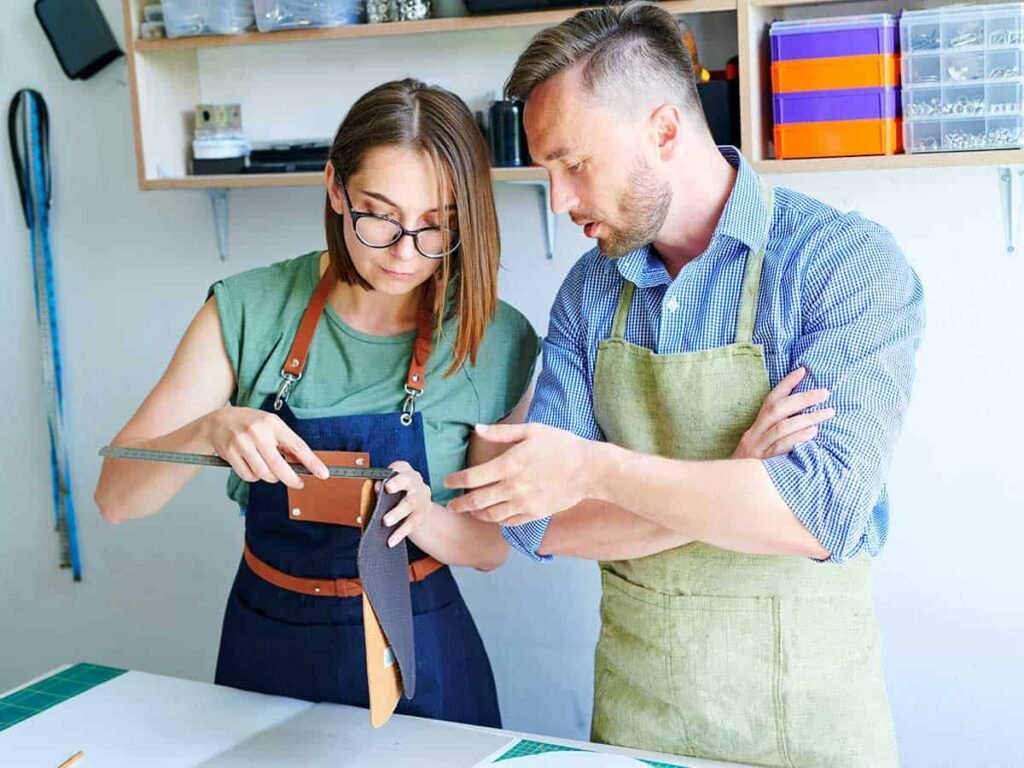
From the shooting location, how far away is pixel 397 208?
178 cm

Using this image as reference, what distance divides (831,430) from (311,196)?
1.62m

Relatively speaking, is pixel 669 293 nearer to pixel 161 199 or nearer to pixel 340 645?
pixel 340 645

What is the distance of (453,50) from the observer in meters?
2.62

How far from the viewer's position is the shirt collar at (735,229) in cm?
167

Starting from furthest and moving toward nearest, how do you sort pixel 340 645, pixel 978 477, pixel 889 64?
pixel 978 477
pixel 889 64
pixel 340 645

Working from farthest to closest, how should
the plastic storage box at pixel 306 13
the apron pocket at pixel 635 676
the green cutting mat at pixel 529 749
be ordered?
1. the plastic storage box at pixel 306 13
2. the apron pocket at pixel 635 676
3. the green cutting mat at pixel 529 749

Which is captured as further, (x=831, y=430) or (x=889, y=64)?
(x=889, y=64)

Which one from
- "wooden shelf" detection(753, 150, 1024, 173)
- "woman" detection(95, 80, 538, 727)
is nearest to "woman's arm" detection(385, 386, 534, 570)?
"woman" detection(95, 80, 538, 727)

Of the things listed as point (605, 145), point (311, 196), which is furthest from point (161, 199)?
point (605, 145)

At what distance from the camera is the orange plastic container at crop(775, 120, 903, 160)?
7.09 feet

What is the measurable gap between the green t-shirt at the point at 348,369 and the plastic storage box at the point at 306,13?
69 cm

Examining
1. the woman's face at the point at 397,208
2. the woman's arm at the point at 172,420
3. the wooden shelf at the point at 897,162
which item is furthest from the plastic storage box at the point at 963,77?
the woman's arm at the point at 172,420

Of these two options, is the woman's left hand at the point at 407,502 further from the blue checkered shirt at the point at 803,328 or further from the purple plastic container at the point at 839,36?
the purple plastic container at the point at 839,36

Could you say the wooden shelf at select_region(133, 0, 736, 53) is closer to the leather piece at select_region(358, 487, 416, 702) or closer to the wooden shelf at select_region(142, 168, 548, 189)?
the wooden shelf at select_region(142, 168, 548, 189)
